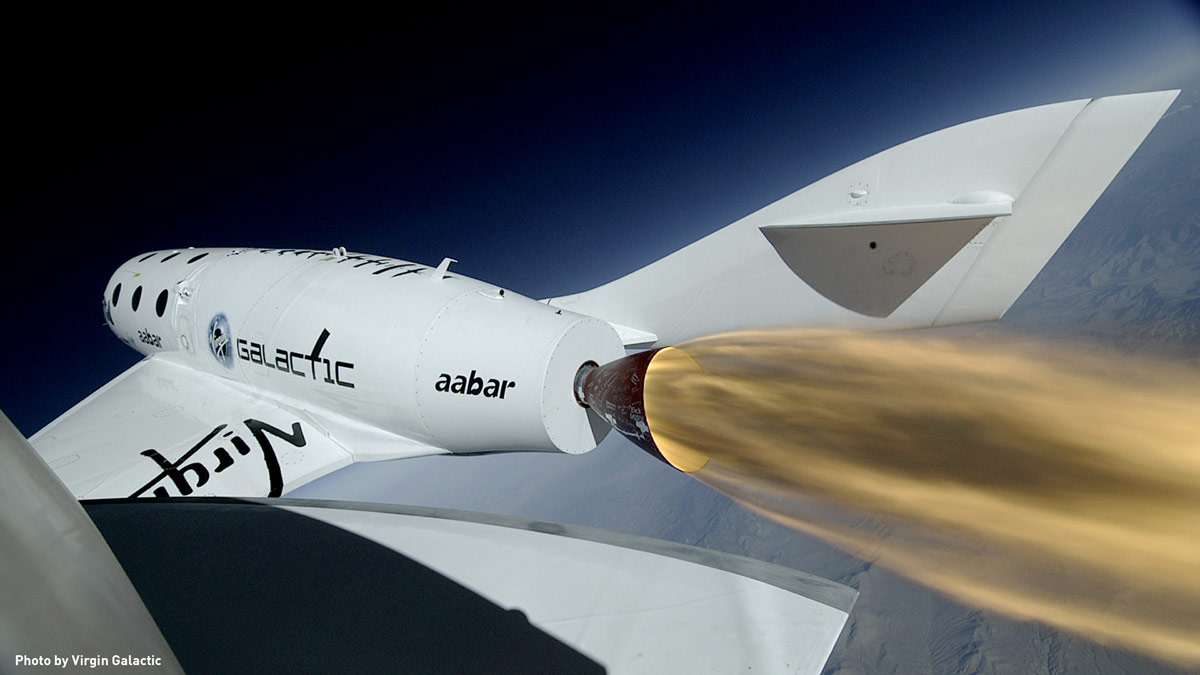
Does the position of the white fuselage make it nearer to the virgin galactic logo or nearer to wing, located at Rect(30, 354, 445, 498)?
the virgin galactic logo

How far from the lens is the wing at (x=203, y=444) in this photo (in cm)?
433

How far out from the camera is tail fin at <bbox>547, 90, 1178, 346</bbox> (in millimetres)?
3201

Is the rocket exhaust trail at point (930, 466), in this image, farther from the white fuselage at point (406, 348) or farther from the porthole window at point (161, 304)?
the porthole window at point (161, 304)

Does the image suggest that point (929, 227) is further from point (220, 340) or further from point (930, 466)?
point (220, 340)

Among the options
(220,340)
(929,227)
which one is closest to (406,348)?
(220,340)

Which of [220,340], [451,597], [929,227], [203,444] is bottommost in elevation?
[203,444]

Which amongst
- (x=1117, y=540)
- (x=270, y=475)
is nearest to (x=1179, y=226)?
(x=1117, y=540)

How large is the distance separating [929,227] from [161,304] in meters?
8.86

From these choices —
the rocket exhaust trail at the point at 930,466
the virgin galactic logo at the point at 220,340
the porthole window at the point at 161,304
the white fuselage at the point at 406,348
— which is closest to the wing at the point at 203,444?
the white fuselage at the point at 406,348

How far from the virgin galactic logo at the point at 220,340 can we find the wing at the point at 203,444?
1.07ft

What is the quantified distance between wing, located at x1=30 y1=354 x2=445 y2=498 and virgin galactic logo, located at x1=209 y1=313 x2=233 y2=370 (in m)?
0.33

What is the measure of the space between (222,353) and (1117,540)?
7.76m

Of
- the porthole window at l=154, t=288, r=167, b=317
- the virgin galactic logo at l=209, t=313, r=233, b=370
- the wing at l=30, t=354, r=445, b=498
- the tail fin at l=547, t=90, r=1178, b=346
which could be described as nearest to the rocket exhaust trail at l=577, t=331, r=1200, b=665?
Answer: the tail fin at l=547, t=90, r=1178, b=346

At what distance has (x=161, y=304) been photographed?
6.57 meters
